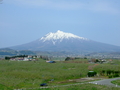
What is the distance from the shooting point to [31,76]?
36.5m

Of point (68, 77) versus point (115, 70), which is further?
point (115, 70)

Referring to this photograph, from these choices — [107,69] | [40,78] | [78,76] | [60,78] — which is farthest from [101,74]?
[40,78]

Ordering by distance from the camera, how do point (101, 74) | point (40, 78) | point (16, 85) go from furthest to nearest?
point (101, 74) < point (40, 78) < point (16, 85)

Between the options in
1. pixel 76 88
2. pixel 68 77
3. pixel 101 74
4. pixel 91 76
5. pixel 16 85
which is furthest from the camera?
pixel 101 74

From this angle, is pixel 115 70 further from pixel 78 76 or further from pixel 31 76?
pixel 31 76

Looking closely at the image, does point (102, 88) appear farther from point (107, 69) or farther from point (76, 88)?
point (107, 69)

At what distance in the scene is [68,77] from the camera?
37.9 m

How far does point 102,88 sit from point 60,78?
11.8 meters

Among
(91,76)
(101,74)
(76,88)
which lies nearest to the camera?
(76,88)

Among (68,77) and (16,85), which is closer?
(16,85)

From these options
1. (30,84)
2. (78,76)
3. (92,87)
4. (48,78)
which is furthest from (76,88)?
(78,76)

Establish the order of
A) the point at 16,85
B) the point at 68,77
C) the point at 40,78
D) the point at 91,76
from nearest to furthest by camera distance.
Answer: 1. the point at 16,85
2. the point at 40,78
3. the point at 68,77
4. the point at 91,76

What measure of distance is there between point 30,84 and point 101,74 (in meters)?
18.0

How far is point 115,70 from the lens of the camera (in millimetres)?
45188
